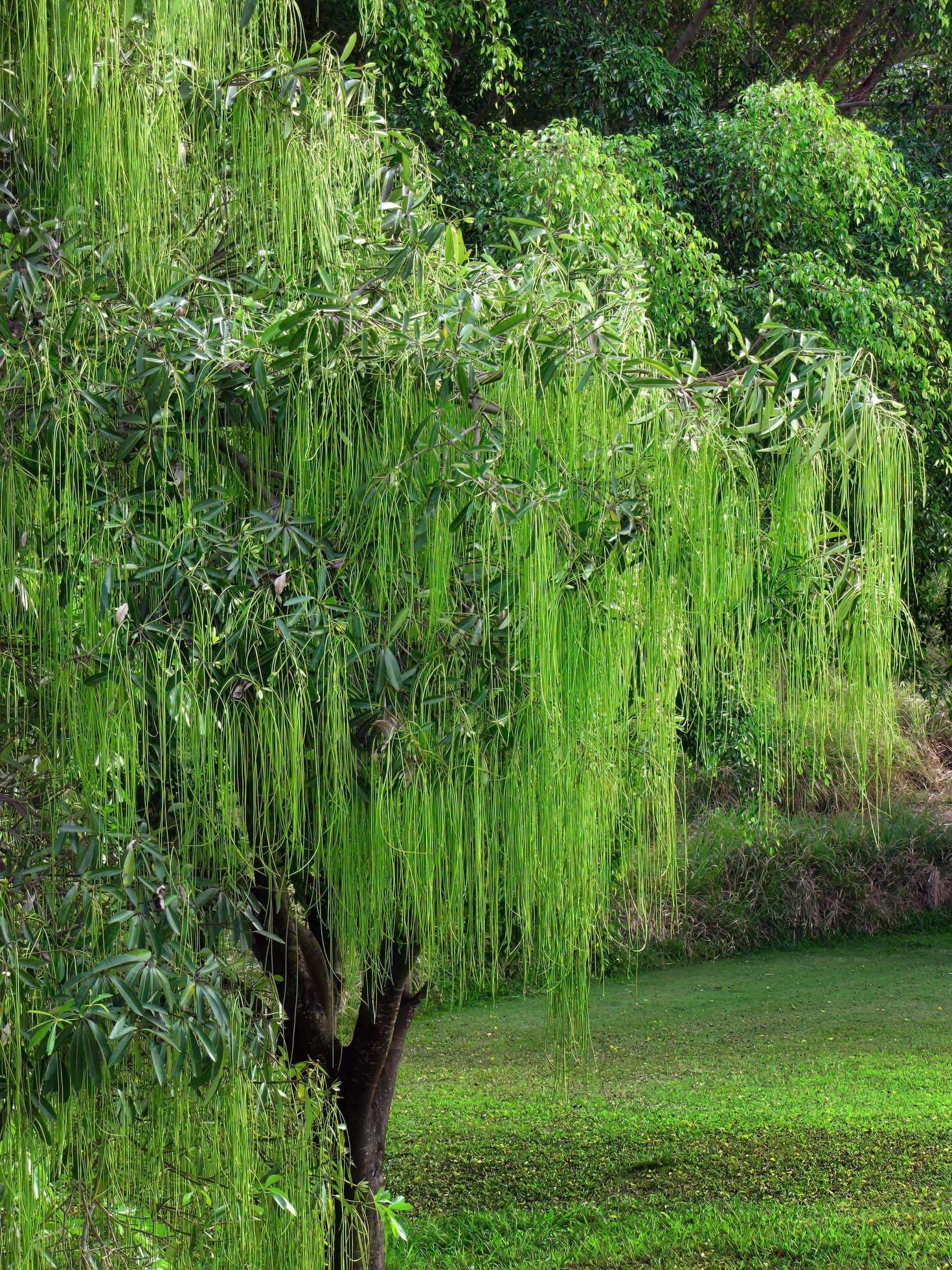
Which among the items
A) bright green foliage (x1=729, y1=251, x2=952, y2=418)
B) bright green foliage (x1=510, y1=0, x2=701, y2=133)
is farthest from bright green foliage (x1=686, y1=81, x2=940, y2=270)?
bright green foliage (x1=510, y1=0, x2=701, y2=133)

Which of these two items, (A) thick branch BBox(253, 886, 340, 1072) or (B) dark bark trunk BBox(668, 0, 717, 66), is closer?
(A) thick branch BBox(253, 886, 340, 1072)

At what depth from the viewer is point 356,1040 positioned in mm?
4309

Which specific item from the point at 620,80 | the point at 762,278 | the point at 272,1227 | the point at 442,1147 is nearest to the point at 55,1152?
the point at 272,1227

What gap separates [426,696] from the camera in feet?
6.53

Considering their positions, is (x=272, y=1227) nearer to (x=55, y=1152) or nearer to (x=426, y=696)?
(x=55, y=1152)

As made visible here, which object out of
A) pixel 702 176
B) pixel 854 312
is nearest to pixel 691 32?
pixel 702 176

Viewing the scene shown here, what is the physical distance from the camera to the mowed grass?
215 inches

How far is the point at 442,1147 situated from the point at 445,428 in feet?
20.8

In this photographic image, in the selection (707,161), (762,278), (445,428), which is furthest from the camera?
(707,161)

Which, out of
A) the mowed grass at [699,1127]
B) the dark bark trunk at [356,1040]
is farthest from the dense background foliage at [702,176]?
the mowed grass at [699,1127]

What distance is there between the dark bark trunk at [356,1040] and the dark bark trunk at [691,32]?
16.9ft

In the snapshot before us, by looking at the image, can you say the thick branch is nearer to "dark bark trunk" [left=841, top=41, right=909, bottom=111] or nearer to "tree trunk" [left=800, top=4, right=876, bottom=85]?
"tree trunk" [left=800, top=4, right=876, bottom=85]

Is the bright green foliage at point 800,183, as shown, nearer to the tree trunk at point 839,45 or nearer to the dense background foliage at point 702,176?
the dense background foliage at point 702,176

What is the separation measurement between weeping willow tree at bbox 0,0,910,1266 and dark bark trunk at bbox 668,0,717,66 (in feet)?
16.9
